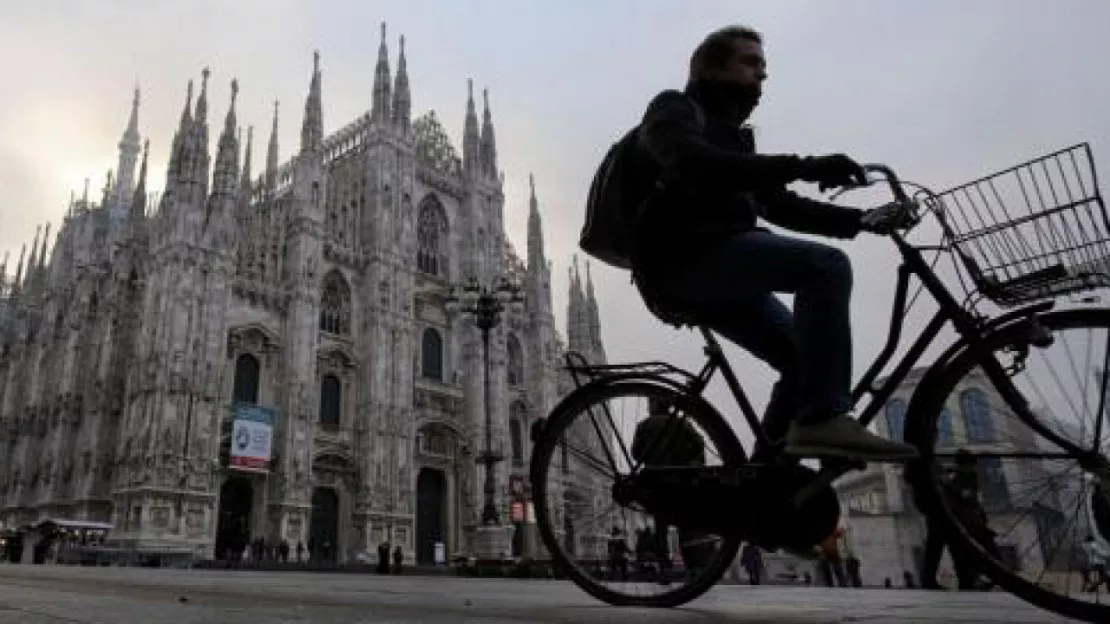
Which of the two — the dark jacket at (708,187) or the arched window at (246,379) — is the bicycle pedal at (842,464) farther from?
the arched window at (246,379)

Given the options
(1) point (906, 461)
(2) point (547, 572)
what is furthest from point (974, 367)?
(2) point (547, 572)

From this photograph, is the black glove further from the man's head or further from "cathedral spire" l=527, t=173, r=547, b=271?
"cathedral spire" l=527, t=173, r=547, b=271

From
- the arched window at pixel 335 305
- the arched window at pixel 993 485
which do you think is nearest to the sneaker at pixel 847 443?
the arched window at pixel 993 485

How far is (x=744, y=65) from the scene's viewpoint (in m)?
2.86

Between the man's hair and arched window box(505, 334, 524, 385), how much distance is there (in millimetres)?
33541

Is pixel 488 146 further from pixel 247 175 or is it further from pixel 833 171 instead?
pixel 833 171

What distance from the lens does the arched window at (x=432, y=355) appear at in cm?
3297

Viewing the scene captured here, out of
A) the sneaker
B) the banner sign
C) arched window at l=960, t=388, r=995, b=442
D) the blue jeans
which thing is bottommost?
the sneaker

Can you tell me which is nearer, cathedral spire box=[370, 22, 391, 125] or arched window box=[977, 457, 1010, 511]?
arched window box=[977, 457, 1010, 511]

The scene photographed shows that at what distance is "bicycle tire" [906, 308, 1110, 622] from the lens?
230cm

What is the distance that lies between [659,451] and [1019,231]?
1.41 meters

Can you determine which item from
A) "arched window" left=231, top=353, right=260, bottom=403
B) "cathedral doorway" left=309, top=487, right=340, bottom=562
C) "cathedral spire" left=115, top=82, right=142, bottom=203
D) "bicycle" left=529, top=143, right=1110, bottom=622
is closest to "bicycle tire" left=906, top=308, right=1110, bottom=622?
"bicycle" left=529, top=143, right=1110, bottom=622

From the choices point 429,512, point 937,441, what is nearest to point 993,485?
point 937,441

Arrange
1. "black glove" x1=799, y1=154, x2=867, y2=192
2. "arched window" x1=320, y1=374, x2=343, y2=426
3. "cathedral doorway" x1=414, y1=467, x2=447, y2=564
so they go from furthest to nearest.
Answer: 1. "cathedral doorway" x1=414, y1=467, x2=447, y2=564
2. "arched window" x1=320, y1=374, x2=343, y2=426
3. "black glove" x1=799, y1=154, x2=867, y2=192
